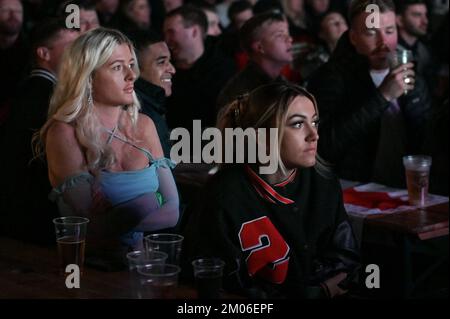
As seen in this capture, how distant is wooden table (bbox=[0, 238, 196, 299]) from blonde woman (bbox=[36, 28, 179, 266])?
237 mm

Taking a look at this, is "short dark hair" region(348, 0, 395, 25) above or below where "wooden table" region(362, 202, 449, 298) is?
above

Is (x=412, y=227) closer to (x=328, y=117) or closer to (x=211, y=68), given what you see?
(x=328, y=117)

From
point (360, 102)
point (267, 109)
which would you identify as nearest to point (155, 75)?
point (360, 102)

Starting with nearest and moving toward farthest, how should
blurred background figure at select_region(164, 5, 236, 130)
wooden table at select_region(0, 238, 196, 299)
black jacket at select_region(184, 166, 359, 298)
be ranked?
wooden table at select_region(0, 238, 196, 299) < black jacket at select_region(184, 166, 359, 298) < blurred background figure at select_region(164, 5, 236, 130)

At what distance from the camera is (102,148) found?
3.10m

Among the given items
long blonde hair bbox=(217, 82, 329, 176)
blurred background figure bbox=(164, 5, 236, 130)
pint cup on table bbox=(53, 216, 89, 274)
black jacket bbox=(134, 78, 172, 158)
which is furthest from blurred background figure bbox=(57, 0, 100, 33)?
pint cup on table bbox=(53, 216, 89, 274)

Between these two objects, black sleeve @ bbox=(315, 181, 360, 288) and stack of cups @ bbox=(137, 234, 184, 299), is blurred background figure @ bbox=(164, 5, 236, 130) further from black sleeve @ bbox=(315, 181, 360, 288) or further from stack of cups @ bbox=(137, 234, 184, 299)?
stack of cups @ bbox=(137, 234, 184, 299)

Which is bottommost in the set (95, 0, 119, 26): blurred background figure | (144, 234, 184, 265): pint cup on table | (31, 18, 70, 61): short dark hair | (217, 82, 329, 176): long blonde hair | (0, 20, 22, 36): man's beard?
(144, 234, 184, 265): pint cup on table

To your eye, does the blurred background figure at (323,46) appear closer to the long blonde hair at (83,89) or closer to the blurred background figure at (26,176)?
the blurred background figure at (26,176)

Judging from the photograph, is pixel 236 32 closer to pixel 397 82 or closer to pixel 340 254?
pixel 397 82

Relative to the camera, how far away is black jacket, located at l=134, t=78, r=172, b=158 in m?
3.71

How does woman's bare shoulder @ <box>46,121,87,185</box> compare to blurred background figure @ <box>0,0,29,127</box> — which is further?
blurred background figure @ <box>0,0,29,127</box>

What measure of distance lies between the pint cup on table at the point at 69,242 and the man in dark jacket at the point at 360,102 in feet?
5.73

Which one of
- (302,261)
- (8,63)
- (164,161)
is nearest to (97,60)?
(164,161)
